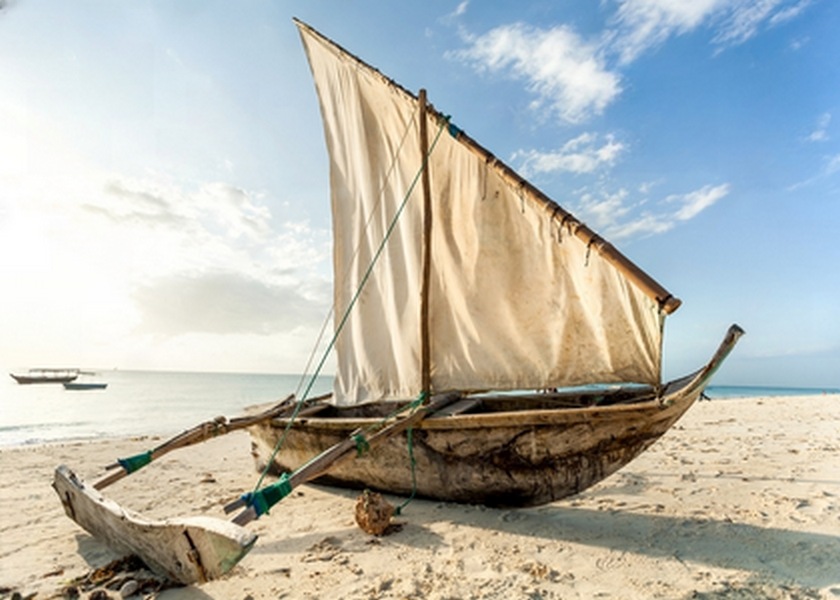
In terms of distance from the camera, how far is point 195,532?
8.89ft

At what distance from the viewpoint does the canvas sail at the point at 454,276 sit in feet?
14.1

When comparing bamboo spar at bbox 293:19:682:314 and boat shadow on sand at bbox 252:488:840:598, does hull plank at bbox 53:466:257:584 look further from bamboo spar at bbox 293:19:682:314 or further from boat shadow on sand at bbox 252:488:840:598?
bamboo spar at bbox 293:19:682:314

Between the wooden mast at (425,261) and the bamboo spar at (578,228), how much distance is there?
242 mm

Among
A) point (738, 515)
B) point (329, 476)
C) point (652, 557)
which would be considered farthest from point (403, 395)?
point (738, 515)

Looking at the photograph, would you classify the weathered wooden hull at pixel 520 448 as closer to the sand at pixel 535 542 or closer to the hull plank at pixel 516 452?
the hull plank at pixel 516 452

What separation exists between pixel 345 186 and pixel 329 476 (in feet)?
16.2

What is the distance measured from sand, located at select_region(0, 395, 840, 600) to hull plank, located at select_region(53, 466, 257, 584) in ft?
0.88

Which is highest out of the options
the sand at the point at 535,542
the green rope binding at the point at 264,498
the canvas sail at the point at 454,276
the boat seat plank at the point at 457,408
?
the canvas sail at the point at 454,276

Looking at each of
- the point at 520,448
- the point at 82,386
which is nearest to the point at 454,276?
the point at 520,448

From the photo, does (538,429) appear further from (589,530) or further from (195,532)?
(195,532)

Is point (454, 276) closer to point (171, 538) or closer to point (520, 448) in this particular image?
point (520, 448)

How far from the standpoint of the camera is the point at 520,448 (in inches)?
170

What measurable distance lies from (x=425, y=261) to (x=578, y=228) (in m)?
2.24

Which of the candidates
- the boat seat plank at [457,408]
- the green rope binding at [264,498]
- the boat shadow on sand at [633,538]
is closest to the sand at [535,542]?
the boat shadow on sand at [633,538]
